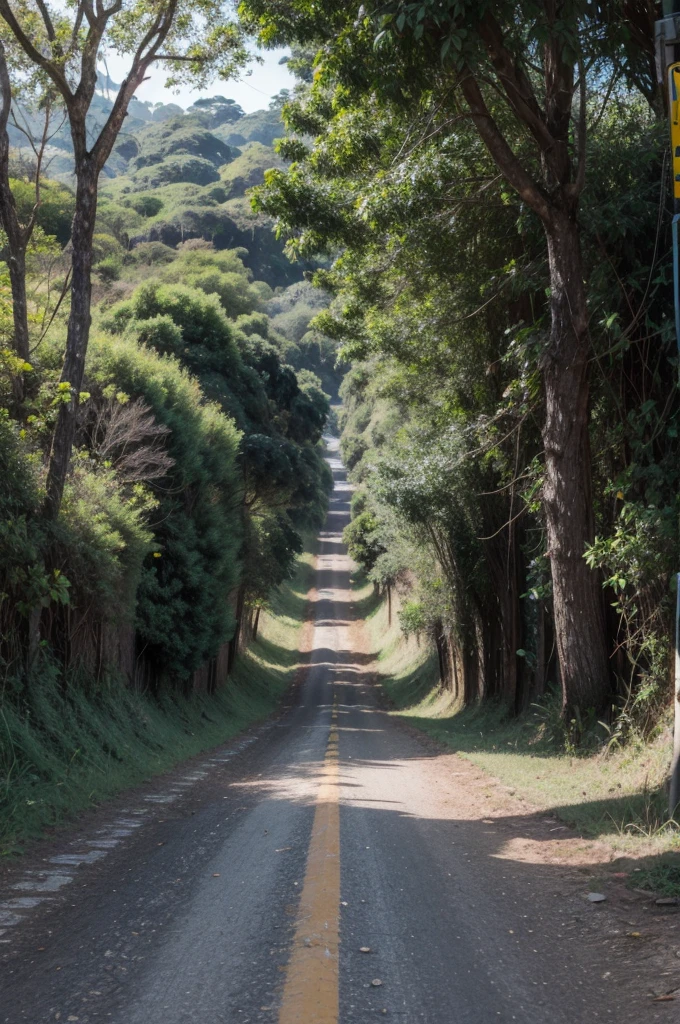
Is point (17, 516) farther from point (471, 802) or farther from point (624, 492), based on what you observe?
point (624, 492)

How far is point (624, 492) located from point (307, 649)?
135ft

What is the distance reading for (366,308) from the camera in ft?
58.0

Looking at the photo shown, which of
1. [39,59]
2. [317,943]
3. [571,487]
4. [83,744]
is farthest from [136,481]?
[317,943]

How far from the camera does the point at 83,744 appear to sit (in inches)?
458

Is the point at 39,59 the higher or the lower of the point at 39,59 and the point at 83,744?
the higher

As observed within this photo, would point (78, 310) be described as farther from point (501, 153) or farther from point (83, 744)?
point (501, 153)

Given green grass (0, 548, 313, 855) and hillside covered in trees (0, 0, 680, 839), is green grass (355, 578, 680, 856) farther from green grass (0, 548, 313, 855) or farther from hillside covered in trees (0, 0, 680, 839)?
green grass (0, 548, 313, 855)

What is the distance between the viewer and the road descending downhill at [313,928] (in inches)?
153

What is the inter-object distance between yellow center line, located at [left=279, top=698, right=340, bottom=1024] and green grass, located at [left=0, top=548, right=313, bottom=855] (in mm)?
2487

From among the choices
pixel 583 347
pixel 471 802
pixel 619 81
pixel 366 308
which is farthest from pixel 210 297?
pixel 471 802

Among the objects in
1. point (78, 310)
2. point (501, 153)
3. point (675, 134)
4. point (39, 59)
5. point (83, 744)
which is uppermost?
point (39, 59)

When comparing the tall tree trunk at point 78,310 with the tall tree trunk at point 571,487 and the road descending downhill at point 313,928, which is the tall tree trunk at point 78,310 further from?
the tall tree trunk at point 571,487

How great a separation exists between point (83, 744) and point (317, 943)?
782 cm

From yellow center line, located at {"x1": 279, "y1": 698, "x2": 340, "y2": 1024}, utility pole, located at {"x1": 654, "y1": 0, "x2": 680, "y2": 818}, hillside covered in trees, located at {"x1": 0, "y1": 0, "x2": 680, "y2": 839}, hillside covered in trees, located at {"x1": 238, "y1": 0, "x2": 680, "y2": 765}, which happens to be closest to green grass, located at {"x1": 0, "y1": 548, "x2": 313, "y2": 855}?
hillside covered in trees, located at {"x1": 0, "y1": 0, "x2": 680, "y2": 839}
